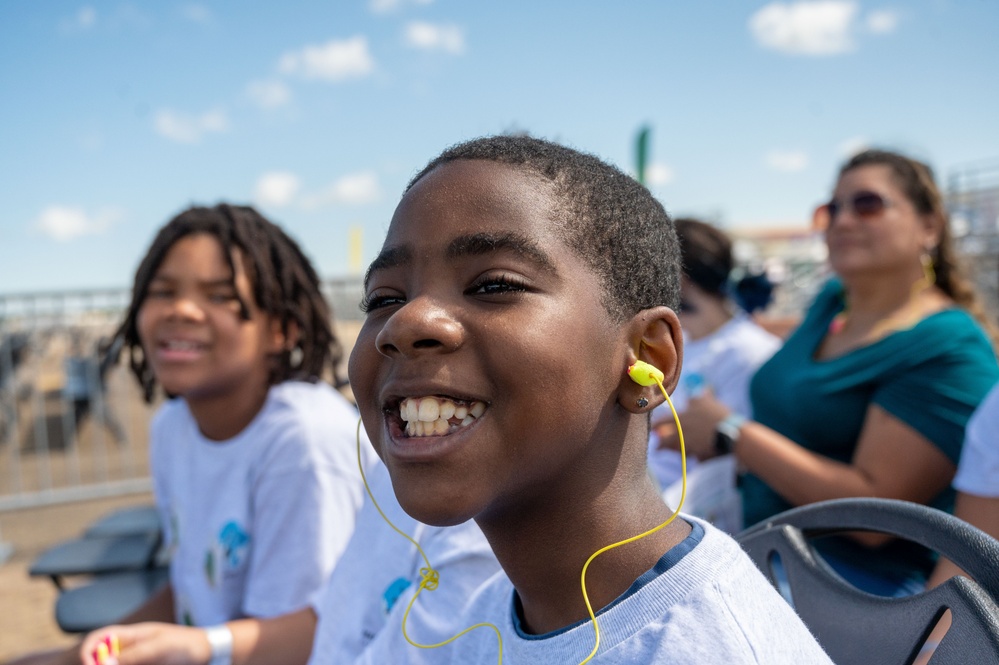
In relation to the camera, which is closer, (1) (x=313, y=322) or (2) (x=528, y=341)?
(2) (x=528, y=341)

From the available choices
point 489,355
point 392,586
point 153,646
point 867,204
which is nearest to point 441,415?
point 489,355

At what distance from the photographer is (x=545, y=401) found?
0.97 metres

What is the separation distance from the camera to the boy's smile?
97 centimetres

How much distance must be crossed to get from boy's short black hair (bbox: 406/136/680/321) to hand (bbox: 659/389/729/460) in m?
1.45

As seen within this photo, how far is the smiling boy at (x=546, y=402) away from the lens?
964 mm

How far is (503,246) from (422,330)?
16 centimetres

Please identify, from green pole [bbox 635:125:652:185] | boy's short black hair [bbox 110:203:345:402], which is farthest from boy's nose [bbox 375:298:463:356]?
green pole [bbox 635:125:652:185]

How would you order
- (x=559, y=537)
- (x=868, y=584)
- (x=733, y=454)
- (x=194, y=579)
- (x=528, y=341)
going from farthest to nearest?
(x=733, y=454), (x=194, y=579), (x=868, y=584), (x=559, y=537), (x=528, y=341)

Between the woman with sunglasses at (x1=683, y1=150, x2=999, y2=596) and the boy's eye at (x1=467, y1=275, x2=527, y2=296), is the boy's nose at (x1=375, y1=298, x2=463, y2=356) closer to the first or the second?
the boy's eye at (x1=467, y1=275, x2=527, y2=296)

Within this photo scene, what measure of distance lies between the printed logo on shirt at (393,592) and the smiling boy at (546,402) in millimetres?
364

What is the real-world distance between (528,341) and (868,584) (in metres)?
1.51

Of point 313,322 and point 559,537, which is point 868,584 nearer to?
→ point 559,537

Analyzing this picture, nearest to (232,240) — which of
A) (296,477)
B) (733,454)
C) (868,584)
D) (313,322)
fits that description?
(313,322)

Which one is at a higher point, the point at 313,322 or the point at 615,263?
the point at 615,263
